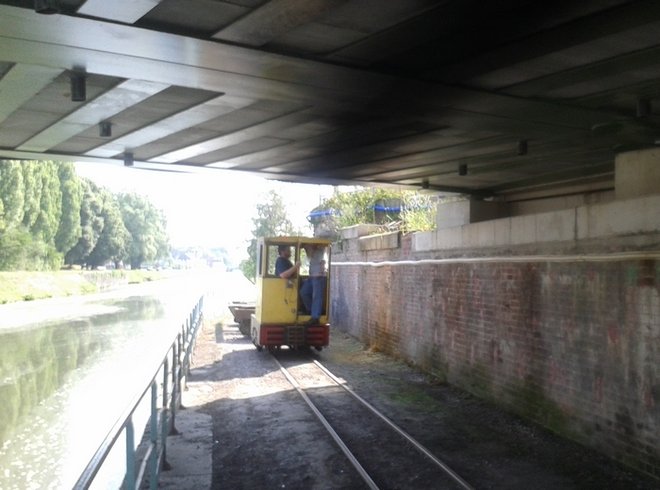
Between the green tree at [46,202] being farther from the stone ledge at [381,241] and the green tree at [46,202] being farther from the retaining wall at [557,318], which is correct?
the retaining wall at [557,318]

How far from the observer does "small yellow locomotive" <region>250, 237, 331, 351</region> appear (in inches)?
563

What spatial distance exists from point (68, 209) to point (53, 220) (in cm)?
643

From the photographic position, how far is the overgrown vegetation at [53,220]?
152 feet

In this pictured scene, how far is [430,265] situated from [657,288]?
583 cm

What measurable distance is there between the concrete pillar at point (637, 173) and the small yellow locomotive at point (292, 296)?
299 inches

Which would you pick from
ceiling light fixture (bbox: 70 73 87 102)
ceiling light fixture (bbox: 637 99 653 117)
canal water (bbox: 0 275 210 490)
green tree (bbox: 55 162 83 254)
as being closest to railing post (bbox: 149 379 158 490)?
canal water (bbox: 0 275 210 490)

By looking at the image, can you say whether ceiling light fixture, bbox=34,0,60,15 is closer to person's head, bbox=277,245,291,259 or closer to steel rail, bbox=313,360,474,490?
steel rail, bbox=313,360,474,490

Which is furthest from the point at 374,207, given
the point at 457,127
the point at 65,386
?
the point at 457,127

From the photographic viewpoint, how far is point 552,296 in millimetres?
7926

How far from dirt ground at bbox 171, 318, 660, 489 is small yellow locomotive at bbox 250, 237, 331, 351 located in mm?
1785

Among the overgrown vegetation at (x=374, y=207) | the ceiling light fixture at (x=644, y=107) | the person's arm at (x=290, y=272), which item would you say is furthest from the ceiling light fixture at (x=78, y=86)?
the overgrown vegetation at (x=374, y=207)

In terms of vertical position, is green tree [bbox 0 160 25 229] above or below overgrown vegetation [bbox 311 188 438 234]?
above

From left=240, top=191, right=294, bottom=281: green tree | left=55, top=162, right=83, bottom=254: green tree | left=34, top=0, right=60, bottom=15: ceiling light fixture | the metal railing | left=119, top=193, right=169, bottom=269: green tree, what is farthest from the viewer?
left=119, top=193, right=169, bottom=269: green tree

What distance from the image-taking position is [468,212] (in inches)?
495
